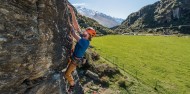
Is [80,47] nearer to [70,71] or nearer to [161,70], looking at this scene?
[70,71]

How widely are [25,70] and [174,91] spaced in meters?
28.6

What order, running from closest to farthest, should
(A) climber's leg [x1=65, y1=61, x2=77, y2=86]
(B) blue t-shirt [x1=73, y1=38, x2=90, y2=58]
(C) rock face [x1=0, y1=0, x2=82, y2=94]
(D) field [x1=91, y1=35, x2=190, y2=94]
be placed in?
(C) rock face [x1=0, y1=0, x2=82, y2=94] → (B) blue t-shirt [x1=73, y1=38, x2=90, y2=58] → (A) climber's leg [x1=65, y1=61, x2=77, y2=86] → (D) field [x1=91, y1=35, x2=190, y2=94]

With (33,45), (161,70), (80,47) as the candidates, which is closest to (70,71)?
(80,47)

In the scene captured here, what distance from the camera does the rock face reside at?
12.8 meters

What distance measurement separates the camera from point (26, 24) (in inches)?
536

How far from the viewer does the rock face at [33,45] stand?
12828 mm

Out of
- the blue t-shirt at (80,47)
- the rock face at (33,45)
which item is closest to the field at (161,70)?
the blue t-shirt at (80,47)

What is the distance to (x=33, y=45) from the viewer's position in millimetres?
14250

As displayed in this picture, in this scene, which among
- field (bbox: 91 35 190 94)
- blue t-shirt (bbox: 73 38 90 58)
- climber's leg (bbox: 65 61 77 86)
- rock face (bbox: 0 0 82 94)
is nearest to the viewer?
rock face (bbox: 0 0 82 94)

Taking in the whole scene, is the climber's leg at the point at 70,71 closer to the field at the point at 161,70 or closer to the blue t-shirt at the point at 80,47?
the blue t-shirt at the point at 80,47

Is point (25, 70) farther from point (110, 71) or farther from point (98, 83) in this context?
point (110, 71)

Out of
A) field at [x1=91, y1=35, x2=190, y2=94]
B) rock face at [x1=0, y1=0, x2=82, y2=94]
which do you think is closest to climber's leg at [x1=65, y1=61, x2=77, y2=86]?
rock face at [x1=0, y1=0, x2=82, y2=94]

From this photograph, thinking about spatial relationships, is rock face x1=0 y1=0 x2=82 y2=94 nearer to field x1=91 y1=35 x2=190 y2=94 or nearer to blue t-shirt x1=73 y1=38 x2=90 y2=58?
blue t-shirt x1=73 y1=38 x2=90 y2=58

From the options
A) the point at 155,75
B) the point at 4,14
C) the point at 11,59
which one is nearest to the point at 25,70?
the point at 11,59
